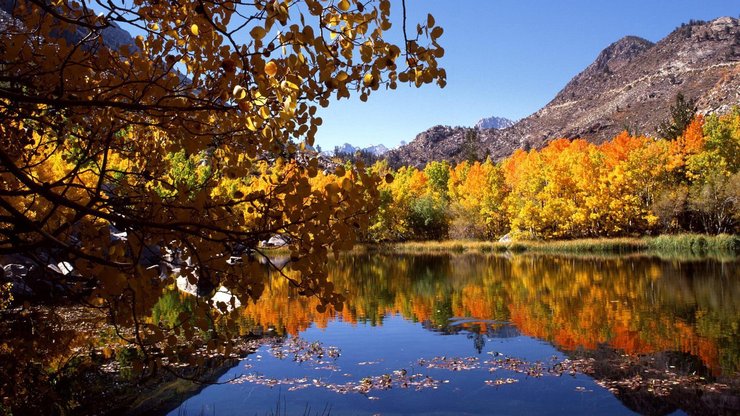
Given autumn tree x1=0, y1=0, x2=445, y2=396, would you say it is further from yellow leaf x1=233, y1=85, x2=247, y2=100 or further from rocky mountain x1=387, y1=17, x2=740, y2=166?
rocky mountain x1=387, y1=17, x2=740, y2=166

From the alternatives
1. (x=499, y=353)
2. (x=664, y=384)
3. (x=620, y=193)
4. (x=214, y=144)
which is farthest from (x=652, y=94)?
(x=214, y=144)

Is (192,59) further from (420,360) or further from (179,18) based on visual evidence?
(420,360)

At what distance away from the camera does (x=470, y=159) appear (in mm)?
110938

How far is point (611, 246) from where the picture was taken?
158ft

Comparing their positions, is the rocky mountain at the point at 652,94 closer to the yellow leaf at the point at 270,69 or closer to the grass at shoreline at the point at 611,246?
the grass at shoreline at the point at 611,246

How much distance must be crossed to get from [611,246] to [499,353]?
126 feet

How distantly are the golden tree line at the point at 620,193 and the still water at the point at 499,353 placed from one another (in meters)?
25.6

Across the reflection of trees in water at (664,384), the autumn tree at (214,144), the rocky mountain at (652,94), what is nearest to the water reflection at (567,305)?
the reflection of trees in water at (664,384)

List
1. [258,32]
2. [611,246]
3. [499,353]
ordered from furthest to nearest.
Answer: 1. [611,246]
2. [499,353]
3. [258,32]

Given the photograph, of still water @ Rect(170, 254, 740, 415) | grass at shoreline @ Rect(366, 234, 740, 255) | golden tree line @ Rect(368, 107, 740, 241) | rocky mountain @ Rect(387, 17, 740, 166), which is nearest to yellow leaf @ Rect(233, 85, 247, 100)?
still water @ Rect(170, 254, 740, 415)

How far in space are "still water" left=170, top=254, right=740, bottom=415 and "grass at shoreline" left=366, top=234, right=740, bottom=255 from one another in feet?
67.0

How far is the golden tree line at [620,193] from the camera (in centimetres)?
4934

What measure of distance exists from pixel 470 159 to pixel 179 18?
110293 millimetres

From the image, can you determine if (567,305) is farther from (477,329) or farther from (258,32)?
(258,32)
